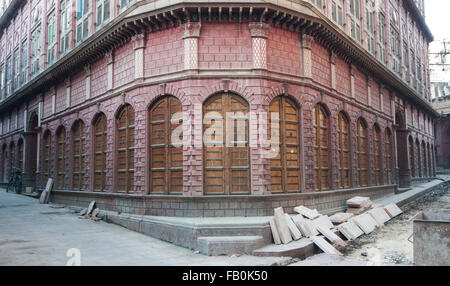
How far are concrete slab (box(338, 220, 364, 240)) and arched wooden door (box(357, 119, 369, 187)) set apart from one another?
582cm

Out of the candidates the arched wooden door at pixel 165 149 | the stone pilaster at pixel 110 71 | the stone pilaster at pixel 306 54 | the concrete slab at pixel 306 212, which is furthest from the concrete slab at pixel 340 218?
the stone pilaster at pixel 110 71

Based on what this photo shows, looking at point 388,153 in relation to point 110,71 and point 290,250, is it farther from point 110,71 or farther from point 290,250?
point 110,71

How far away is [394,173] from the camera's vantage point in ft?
69.1

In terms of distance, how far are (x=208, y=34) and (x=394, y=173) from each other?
15.3 m

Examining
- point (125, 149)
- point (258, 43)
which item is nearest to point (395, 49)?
point (258, 43)

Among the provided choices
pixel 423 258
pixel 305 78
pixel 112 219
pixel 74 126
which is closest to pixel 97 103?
pixel 74 126

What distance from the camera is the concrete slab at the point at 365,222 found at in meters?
11.5

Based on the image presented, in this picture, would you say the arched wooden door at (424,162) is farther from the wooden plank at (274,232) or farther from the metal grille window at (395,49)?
the wooden plank at (274,232)

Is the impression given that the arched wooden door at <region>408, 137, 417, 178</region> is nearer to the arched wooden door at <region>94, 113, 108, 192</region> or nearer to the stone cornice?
the stone cornice

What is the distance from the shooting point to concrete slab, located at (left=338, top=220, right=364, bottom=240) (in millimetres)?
10617

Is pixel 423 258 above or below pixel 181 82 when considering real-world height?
below

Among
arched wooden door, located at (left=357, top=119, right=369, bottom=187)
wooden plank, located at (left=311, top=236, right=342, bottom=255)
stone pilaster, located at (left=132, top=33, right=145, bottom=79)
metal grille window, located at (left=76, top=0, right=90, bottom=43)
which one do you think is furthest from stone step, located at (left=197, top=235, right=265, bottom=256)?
metal grille window, located at (left=76, top=0, right=90, bottom=43)

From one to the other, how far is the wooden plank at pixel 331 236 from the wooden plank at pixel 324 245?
0.38 m

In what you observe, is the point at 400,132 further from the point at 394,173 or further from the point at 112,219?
the point at 112,219
